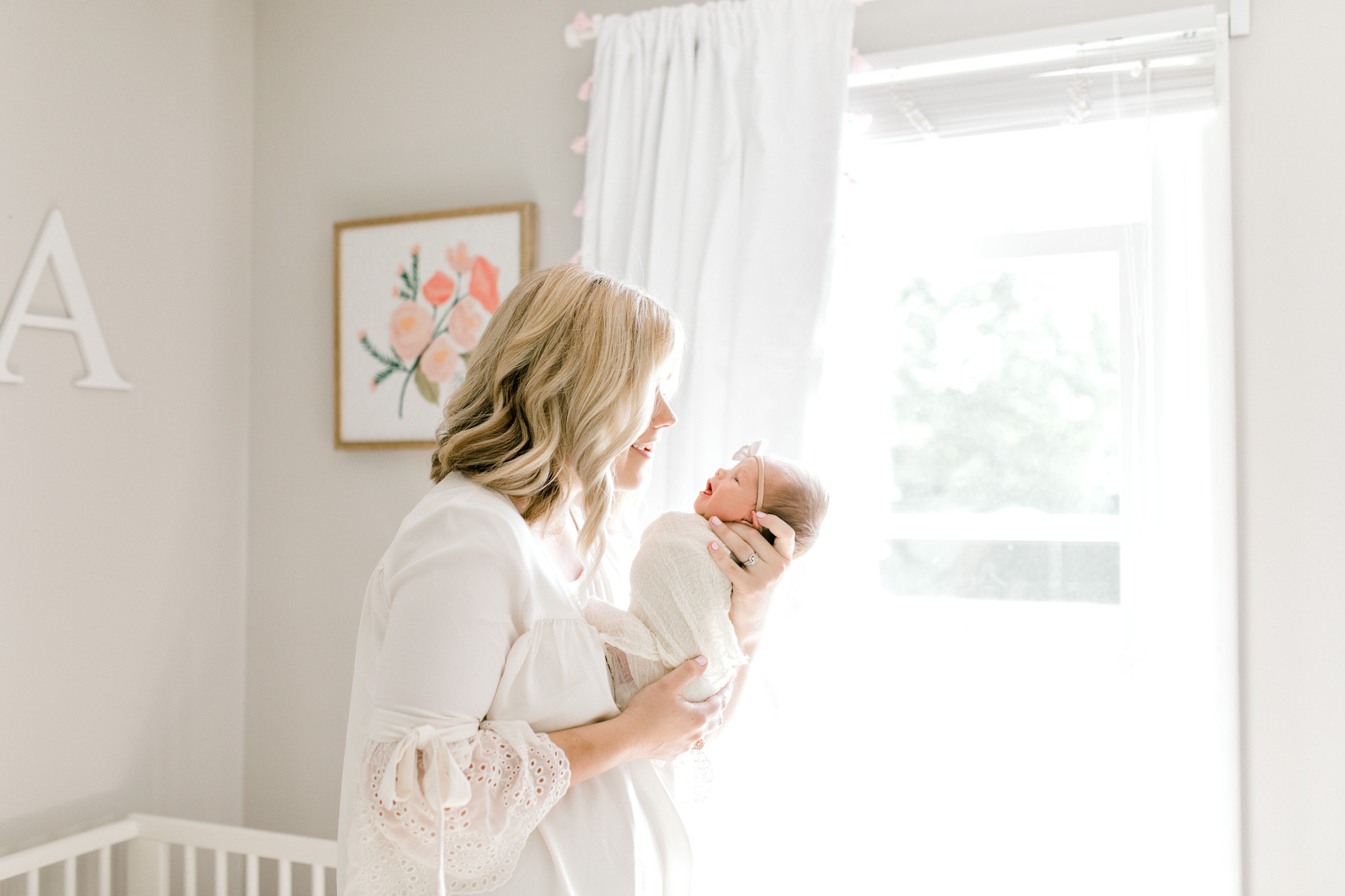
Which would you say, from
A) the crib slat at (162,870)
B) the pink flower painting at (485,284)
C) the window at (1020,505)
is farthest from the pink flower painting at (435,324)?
the crib slat at (162,870)

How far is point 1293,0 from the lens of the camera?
5.52 ft

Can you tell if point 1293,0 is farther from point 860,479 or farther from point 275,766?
point 275,766

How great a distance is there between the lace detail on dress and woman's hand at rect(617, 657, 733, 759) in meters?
0.12

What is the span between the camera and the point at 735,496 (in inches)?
54.0

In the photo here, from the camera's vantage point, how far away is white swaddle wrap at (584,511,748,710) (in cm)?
126

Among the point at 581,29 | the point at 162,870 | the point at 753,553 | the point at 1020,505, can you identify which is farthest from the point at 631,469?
the point at 162,870

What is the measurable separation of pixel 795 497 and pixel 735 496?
82 mm

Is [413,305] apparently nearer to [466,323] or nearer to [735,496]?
[466,323]

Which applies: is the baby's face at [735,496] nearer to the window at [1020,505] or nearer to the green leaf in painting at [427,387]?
the window at [1020,505]

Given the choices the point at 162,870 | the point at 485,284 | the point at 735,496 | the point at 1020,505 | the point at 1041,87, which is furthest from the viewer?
the point at 485,284

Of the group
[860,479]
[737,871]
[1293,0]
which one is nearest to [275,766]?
[737,871]

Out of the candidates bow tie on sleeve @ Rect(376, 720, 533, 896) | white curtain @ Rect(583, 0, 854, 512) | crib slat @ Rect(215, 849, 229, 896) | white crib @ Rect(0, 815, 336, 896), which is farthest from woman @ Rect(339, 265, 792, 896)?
crib slat @ Rect(215, 849, 229, 896)

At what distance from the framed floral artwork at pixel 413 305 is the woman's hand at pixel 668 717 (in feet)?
3.63

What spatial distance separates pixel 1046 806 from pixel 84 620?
1914mm
